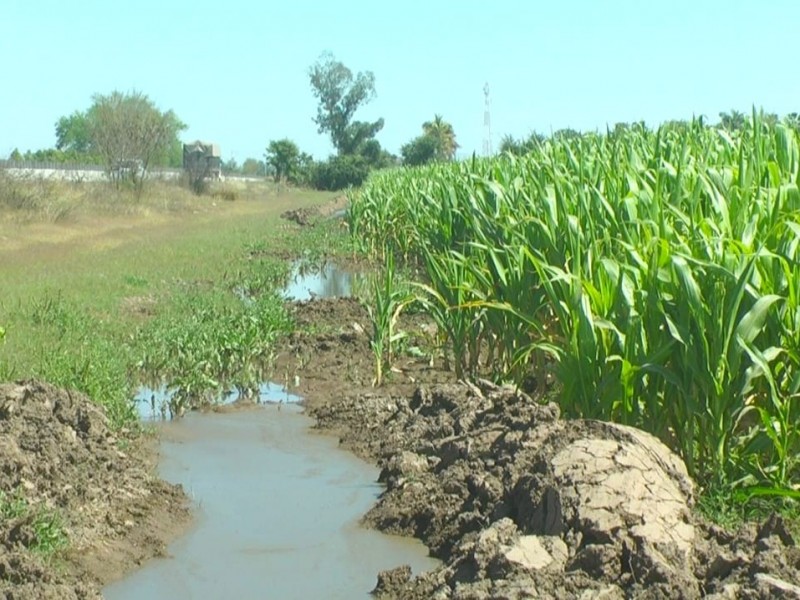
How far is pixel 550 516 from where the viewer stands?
554cm

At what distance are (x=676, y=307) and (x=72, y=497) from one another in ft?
10.6

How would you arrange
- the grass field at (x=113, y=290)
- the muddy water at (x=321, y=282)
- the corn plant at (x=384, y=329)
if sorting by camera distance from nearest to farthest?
the grass field at (x=113, y=290) → the corn plant at (x=384, y=329) → the muddy water at (x=321, y=282)

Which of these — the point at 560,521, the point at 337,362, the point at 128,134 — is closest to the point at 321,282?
the point at 337,362

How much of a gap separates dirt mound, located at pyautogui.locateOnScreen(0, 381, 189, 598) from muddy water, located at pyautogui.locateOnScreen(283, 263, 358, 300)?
10299mm

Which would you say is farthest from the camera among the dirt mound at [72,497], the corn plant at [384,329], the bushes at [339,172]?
the bushes at [339,172]

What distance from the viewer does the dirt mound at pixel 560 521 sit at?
16.0 feet

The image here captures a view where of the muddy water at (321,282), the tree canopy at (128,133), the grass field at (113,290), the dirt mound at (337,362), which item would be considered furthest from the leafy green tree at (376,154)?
the dirt mound at (337,362)

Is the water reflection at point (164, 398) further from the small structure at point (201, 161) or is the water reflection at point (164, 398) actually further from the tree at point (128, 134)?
the small structure at point (201, 161)

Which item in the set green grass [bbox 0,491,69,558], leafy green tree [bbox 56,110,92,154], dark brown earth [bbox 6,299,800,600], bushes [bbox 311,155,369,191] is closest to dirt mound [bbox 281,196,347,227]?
bushes [bbox 311,155,369,191]

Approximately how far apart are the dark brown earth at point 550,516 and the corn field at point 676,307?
0.39 metres

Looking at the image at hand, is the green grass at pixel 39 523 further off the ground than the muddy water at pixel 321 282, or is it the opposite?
the green grass at pixel 39 523

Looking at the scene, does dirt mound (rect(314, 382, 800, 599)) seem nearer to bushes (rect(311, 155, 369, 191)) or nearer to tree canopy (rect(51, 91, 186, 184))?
tree canopy (rect(51, 91, 186, 184))

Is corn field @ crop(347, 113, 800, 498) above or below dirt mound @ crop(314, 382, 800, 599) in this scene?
above

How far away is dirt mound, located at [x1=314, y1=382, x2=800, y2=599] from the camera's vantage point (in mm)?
4879
